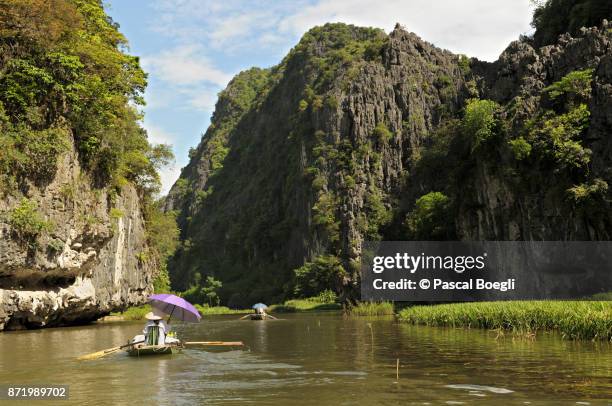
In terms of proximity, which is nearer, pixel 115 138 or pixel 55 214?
pixel 55 214

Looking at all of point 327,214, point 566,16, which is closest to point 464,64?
point 327,214

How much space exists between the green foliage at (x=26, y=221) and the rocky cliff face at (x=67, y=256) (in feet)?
0.57

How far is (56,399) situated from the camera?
1095 cm

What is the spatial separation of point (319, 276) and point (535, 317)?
62.2 metres

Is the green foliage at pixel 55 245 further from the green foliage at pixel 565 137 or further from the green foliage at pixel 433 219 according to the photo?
the green foliage at pixel 433 219

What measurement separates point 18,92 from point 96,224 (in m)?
8.89

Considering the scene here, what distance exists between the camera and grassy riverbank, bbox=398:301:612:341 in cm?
2011

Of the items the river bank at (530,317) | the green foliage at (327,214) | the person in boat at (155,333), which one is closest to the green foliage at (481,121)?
the river bank at (530,317)

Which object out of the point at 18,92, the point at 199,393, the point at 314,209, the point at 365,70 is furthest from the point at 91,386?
the point at 365,70

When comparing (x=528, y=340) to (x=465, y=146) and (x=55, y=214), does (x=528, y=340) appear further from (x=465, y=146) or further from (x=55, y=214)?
(x=465, y=146)

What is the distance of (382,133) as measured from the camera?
9294cm

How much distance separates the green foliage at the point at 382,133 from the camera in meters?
93.1

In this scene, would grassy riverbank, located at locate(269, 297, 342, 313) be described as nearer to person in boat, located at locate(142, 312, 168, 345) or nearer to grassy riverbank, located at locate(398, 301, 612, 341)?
grassy riverbank, located at locate(398, 301, 612, 341)

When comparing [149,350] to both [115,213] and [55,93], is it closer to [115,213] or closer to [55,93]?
[55,93]
